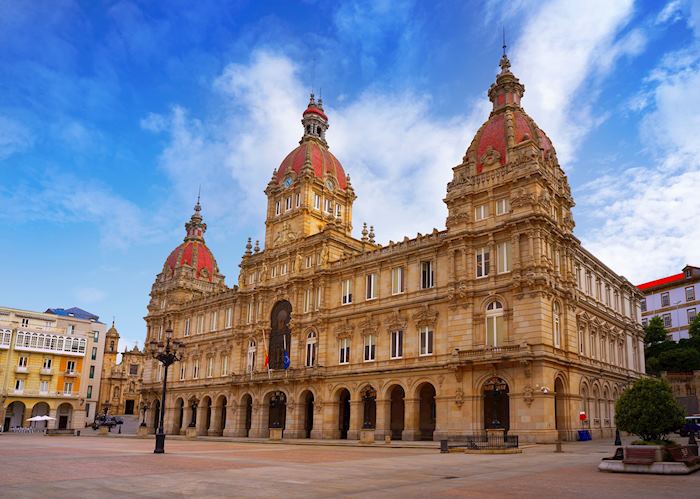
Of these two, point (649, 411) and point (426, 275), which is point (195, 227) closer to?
point (426, 275)

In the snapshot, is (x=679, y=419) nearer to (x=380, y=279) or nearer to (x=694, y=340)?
(x=380, y=279)

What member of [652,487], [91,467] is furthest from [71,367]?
[652,487]

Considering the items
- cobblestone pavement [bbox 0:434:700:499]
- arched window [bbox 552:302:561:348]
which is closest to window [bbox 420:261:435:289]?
arched window [bbox 552:302:561:348]

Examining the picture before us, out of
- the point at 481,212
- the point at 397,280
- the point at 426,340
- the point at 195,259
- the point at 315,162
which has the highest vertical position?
the point at 315,162

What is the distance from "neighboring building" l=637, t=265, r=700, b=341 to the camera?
78.9 meters

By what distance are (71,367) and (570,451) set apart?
75.9 m

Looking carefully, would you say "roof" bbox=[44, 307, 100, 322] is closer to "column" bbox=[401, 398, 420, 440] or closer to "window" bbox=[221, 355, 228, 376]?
"window" bbox=[221, 355, 228, 376]

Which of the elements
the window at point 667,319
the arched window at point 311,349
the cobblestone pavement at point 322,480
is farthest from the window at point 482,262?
the window at point 667,319

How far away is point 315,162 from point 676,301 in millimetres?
52803

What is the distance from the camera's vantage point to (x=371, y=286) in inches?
2078

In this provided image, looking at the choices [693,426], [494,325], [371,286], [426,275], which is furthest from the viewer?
[371,286]

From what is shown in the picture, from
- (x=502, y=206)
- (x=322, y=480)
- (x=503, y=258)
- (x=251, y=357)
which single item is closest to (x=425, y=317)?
(x=503, y=258)

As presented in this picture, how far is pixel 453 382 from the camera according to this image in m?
43.5

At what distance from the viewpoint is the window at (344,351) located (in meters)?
52.8
